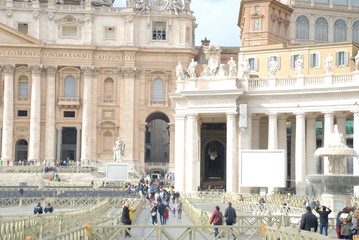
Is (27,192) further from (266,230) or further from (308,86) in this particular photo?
(266,230)

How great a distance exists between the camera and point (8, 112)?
97562 millimetres

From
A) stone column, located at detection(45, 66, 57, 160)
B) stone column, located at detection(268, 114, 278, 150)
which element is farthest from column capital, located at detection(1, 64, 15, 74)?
stone column, located at detection(268, 114, 278, 150)

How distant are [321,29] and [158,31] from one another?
24257 millimetres

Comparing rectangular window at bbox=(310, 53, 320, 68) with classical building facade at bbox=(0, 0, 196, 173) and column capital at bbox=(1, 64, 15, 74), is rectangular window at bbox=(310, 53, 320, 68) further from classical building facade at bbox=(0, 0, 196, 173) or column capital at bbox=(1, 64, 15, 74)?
column capital at bbox=(1, 64, 15, 74)

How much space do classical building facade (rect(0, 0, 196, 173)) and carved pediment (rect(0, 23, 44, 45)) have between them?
14 centimetres

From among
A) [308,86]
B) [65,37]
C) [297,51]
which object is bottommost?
[308,86]

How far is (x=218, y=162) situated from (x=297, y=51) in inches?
629

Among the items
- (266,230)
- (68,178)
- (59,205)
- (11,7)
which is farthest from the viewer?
(11,7)

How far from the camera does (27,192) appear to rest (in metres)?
53.6

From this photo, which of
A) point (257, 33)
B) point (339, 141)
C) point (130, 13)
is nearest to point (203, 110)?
point (339, 141)

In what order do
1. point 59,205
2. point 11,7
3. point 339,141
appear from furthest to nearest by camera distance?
point 11,7
point 59,205
point 339,141

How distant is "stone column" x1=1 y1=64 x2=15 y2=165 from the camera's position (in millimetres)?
97062

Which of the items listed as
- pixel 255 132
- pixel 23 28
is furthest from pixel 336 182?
pixel 23 28

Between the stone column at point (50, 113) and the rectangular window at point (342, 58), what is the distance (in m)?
46.1
